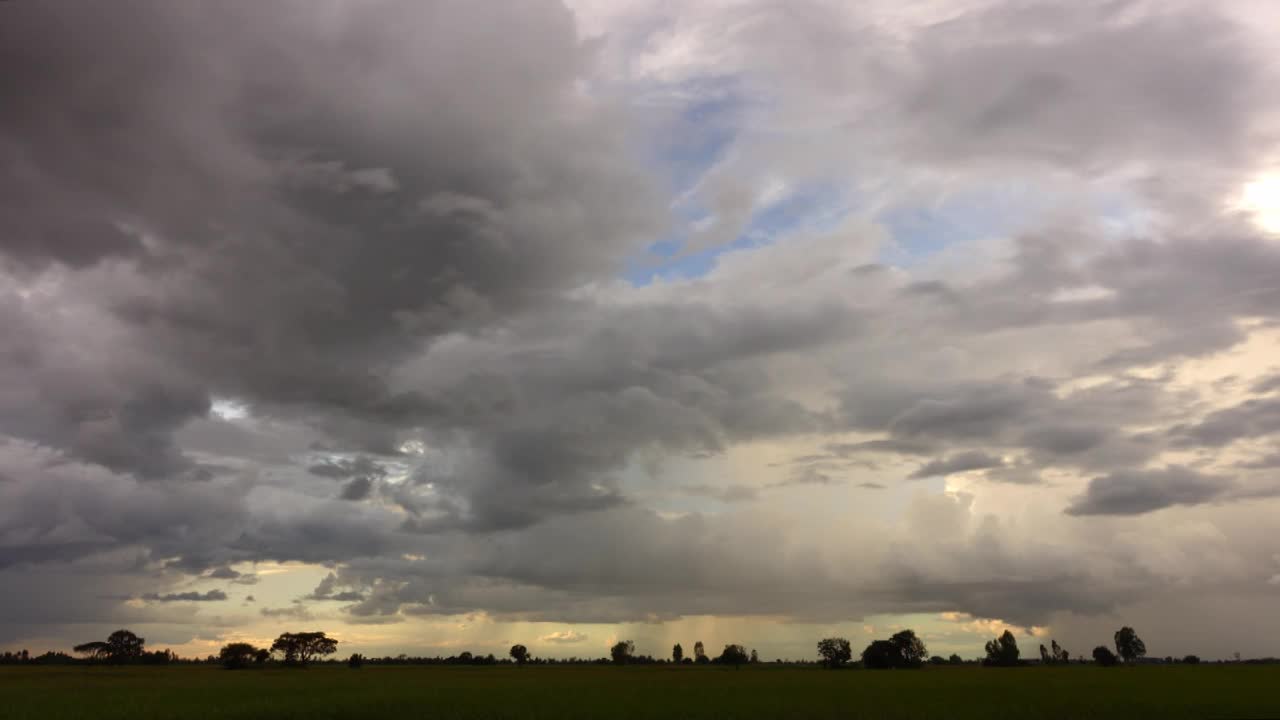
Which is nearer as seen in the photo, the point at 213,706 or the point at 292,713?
the point at 292,713

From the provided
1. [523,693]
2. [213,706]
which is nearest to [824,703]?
[523,693]

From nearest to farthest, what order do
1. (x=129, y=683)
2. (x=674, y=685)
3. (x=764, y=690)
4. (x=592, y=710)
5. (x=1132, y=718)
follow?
(x=1132, y=718), (x=592, y=710), (x=764, y=690), (x=674, y=685), (x=129, y=683)

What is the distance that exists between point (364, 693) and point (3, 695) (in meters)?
48.8

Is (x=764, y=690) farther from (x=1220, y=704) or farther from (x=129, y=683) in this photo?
(x=129, y=683)

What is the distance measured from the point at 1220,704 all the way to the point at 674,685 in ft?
230

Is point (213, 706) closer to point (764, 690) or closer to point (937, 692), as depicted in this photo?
point (764, 690)

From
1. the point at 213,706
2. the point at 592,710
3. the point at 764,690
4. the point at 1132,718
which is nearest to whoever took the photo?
the point at 1132,718

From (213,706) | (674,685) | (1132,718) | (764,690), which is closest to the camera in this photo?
(1132,718)

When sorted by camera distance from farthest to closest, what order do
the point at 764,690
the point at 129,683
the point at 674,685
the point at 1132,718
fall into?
the point at 129,683, the point at 674,685, the point at 764,690, the point at 1132,718

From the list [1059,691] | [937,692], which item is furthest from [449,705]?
[1059,691]

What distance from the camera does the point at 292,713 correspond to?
84.8m

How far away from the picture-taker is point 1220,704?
283 ft

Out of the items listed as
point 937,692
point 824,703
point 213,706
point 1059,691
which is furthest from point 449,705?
point 1059,691

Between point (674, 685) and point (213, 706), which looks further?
point (674, 685)
